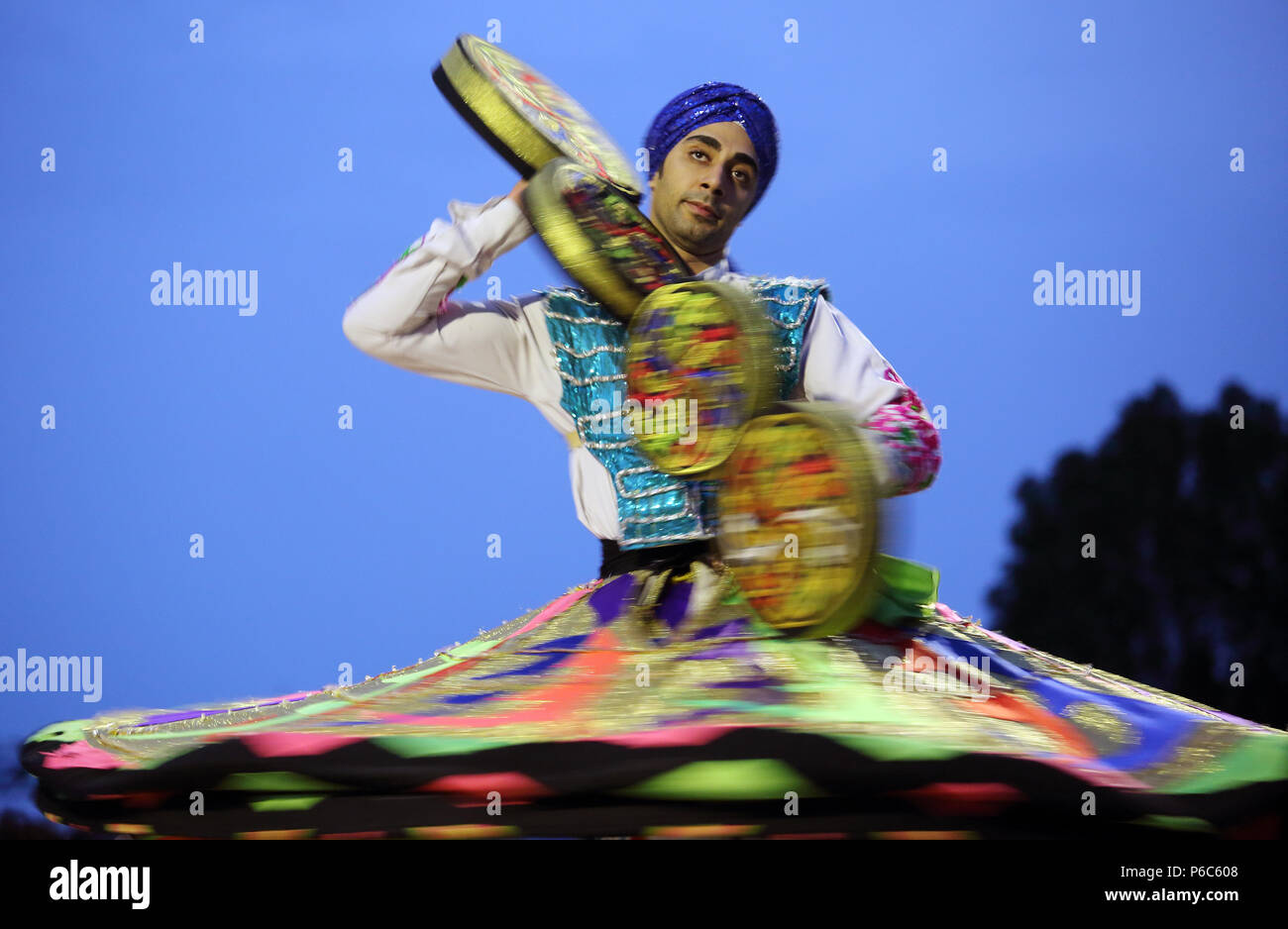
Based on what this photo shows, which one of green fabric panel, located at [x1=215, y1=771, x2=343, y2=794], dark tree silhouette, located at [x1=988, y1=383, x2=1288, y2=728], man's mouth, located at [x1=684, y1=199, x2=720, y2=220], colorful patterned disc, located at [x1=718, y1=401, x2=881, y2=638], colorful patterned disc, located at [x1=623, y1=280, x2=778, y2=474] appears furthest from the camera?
dark tree silhouette, located at [x1=988, y1=383, x2=1288, y2=728]

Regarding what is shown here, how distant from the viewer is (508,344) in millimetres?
2053

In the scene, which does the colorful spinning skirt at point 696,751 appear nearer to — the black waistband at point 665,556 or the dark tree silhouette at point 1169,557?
the black waistband at point 665,556

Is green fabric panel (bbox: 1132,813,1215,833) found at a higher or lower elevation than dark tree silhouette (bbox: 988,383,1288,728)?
lower

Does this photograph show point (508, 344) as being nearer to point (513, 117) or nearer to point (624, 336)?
point (624, 336)

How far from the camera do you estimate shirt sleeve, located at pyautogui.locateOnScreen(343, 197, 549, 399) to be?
1.90 m

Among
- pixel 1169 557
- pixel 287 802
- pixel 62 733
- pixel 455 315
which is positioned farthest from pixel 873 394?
pixel 1169 557

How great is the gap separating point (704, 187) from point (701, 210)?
0.12 ft

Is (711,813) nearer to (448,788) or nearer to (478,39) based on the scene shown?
(448,788)

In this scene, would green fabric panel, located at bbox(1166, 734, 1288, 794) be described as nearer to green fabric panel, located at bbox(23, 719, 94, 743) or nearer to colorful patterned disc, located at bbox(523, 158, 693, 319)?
colorful patterned disc, located at bbox(523, 158, 693, 319)

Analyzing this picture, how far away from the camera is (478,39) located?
6.86 feet

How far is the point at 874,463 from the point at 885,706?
30 centimetres

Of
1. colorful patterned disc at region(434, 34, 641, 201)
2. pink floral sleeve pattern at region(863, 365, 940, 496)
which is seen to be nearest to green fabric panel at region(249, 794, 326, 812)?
pink floral sleeve pattern at region(863, 365, 940, 496)
